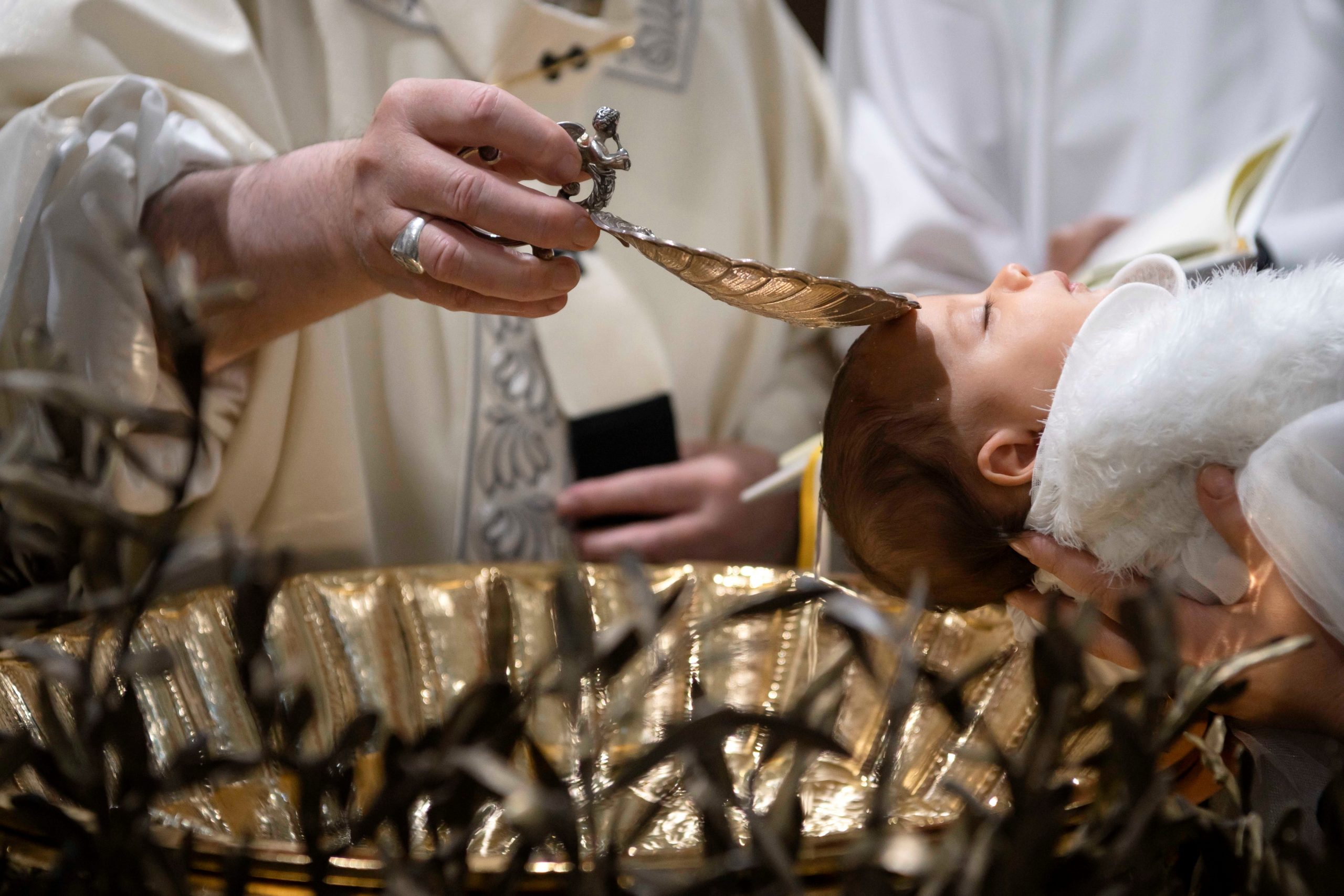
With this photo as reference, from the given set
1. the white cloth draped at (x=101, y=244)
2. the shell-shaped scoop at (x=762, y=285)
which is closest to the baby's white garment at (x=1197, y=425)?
the shell-shaped scoop at (x=762, y=285)

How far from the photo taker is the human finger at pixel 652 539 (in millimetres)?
1201

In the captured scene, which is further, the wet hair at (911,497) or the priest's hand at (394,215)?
the wet hair at (911,497)

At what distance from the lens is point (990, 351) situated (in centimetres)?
76

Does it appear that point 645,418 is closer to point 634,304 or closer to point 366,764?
point 634,304

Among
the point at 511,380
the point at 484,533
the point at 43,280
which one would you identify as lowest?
the point at 484,533

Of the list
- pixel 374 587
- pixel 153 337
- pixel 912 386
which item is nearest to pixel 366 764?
pixel 374 587

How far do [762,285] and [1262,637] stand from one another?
1.22ft

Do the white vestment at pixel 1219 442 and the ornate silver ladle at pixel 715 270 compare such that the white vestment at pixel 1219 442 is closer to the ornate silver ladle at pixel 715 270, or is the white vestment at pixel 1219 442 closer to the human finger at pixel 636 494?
the ornate silver ladle at pixel 715 270

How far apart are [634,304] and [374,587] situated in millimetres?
508

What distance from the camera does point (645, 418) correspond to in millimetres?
1259

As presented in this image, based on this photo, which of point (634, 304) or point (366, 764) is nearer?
point (366, 764)

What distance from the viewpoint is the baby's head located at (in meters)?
0.75

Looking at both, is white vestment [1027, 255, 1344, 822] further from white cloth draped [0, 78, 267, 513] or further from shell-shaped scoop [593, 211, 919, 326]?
white cloth draped [0, 78, 267, 513]

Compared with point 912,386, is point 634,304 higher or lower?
lower
